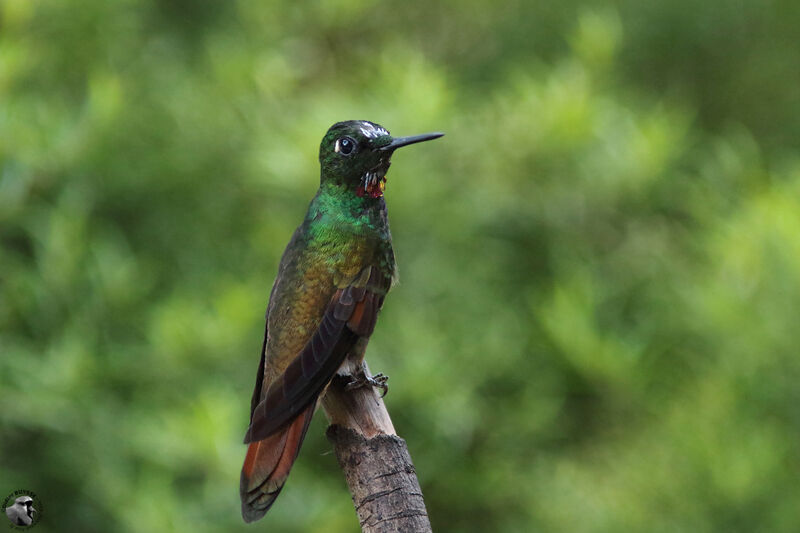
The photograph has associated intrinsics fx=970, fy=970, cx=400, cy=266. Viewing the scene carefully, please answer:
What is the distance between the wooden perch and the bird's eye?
1.06ft

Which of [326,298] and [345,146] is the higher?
[345,146]

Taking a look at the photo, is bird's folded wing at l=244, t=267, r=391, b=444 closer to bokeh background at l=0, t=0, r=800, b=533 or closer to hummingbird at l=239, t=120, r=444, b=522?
hummingbird at l=239, t=120, r=444, b=522

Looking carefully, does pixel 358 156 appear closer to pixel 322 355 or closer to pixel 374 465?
pixel 322 355

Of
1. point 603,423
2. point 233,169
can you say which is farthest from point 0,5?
point 603,423

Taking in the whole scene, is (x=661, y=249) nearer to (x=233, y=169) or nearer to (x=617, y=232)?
(x=617, y=232)

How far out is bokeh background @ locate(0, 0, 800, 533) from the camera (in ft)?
7.73

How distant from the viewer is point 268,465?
3.70 ft

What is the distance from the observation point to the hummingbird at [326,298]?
113cm

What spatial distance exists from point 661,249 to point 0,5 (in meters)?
2.01

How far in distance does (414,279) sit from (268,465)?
1.60 m

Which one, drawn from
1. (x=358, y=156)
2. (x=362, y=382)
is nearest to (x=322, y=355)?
(x=362, y=382)

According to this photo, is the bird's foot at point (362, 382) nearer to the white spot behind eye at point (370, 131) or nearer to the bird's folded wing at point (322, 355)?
the bird's folded wing at point (322, 355)

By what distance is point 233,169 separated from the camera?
2.94 meters

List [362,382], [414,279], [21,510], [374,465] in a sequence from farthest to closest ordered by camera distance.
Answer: [414,279] → [21,510] → [362,382] → [374,465]
